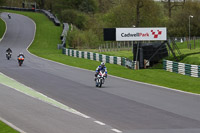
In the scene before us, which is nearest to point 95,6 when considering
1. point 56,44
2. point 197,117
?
point 56,44

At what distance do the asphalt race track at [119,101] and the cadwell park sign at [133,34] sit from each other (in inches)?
293

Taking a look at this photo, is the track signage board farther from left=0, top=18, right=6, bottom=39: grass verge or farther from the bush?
left=0, top=18, right=6, bottom=39: grass verge

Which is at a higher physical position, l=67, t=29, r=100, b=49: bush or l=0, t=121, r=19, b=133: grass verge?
l=0, t=121, r=19, b=133: grass verge

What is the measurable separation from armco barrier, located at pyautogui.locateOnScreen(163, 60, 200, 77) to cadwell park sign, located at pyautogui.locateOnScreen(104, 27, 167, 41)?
12.1 ft

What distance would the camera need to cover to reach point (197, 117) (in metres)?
16.4

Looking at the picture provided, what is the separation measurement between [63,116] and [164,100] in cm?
637

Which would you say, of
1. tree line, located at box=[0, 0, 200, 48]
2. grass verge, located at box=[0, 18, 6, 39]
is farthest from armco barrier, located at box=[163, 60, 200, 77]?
tree line, located at box=[0, 0, 200, 48]

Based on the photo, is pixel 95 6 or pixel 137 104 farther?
pixel 95 6

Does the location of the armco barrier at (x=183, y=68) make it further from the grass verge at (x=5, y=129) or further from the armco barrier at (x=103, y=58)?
the grass verge at (x=5, y=129)

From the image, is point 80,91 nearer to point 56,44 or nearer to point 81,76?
point 81,76

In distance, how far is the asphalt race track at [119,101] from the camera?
1481 cm

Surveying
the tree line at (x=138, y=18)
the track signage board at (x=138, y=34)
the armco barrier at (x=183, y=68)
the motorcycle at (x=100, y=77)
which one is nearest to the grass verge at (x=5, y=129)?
the motorcycle at (x=100, y=77)

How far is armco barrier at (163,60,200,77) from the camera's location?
33.4m

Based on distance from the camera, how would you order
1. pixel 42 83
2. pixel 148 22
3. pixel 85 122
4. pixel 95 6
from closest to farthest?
pixel 85 122 → pixel 42 83 → pixel 148 22 → pixel 95 6
